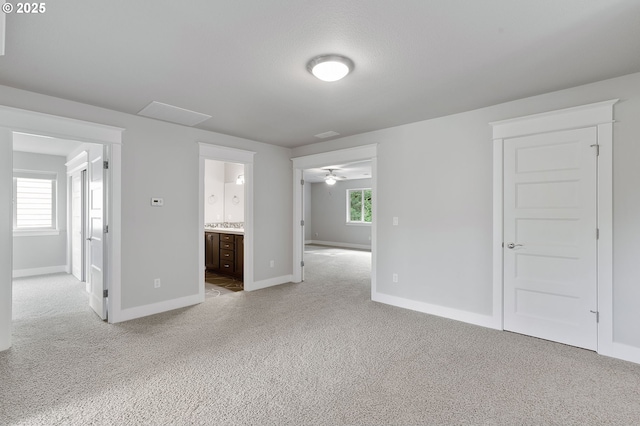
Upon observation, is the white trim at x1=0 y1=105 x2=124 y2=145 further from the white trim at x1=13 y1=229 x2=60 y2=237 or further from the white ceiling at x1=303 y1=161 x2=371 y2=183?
the white ceiling at x1=303 y1=161 x2=371 y2=183

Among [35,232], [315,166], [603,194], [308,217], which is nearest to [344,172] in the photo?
[308,217]

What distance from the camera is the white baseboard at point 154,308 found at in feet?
11.7

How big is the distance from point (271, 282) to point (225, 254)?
1.32 meters

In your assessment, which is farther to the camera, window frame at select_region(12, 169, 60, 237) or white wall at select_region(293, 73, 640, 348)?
window frame at select_region(12, 169, 60, 237)

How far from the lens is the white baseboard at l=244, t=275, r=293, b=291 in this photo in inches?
196

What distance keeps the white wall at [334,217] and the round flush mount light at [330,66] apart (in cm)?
801

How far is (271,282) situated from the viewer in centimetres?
527

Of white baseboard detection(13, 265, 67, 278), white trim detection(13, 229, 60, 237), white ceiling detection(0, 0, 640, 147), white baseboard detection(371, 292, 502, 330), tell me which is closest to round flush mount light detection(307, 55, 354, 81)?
white ceiling detection(0, 0, 640, 147)

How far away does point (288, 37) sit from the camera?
6.67 ft

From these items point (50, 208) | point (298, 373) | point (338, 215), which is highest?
point (50, 208)

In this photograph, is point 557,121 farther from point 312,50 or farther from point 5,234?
point 5,234

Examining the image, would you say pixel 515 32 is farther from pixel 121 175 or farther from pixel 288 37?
pixel 121 175

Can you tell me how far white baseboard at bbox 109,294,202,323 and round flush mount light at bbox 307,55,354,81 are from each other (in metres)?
3.39

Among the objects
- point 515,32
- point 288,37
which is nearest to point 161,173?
point 288,37
